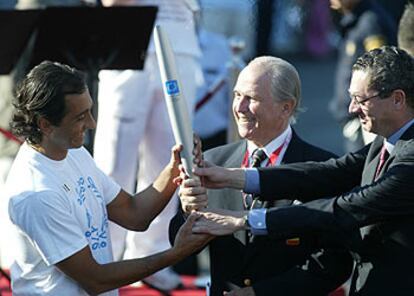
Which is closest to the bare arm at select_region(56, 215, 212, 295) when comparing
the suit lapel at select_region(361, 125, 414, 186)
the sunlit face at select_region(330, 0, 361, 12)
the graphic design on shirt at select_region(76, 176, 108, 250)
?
the graphic design on shirt at select_region(76, 176, 108, 250)

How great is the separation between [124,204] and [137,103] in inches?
69.7

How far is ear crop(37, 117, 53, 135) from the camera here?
13.0 feet

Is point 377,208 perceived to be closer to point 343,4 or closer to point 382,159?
point 382,159

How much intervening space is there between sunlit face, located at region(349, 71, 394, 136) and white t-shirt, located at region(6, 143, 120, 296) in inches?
41.6

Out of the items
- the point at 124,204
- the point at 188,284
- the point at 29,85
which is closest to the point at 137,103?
the point at 188,284

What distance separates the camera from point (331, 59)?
1906 cm

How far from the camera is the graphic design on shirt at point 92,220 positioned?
13.2 ft

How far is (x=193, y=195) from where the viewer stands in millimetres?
3955

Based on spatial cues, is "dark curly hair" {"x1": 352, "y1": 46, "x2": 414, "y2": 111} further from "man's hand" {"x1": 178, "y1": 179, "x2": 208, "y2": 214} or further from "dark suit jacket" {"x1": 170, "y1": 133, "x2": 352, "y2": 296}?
"man's hand" {"x1": 178, "y1": 179, "x2": 208, "y2": 214}

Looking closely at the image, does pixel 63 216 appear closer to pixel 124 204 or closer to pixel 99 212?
pixel 99 212

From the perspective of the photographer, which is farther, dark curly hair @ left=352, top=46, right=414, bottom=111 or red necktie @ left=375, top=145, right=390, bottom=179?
red necktie @ left=375, top=145, right=390, bottom=179

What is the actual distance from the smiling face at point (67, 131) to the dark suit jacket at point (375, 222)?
0.77 metres

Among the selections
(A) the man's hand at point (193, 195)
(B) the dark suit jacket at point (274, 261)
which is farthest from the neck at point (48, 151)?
(B) the dark suit jacket at point (274, 261)

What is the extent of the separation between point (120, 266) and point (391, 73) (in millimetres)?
1193
